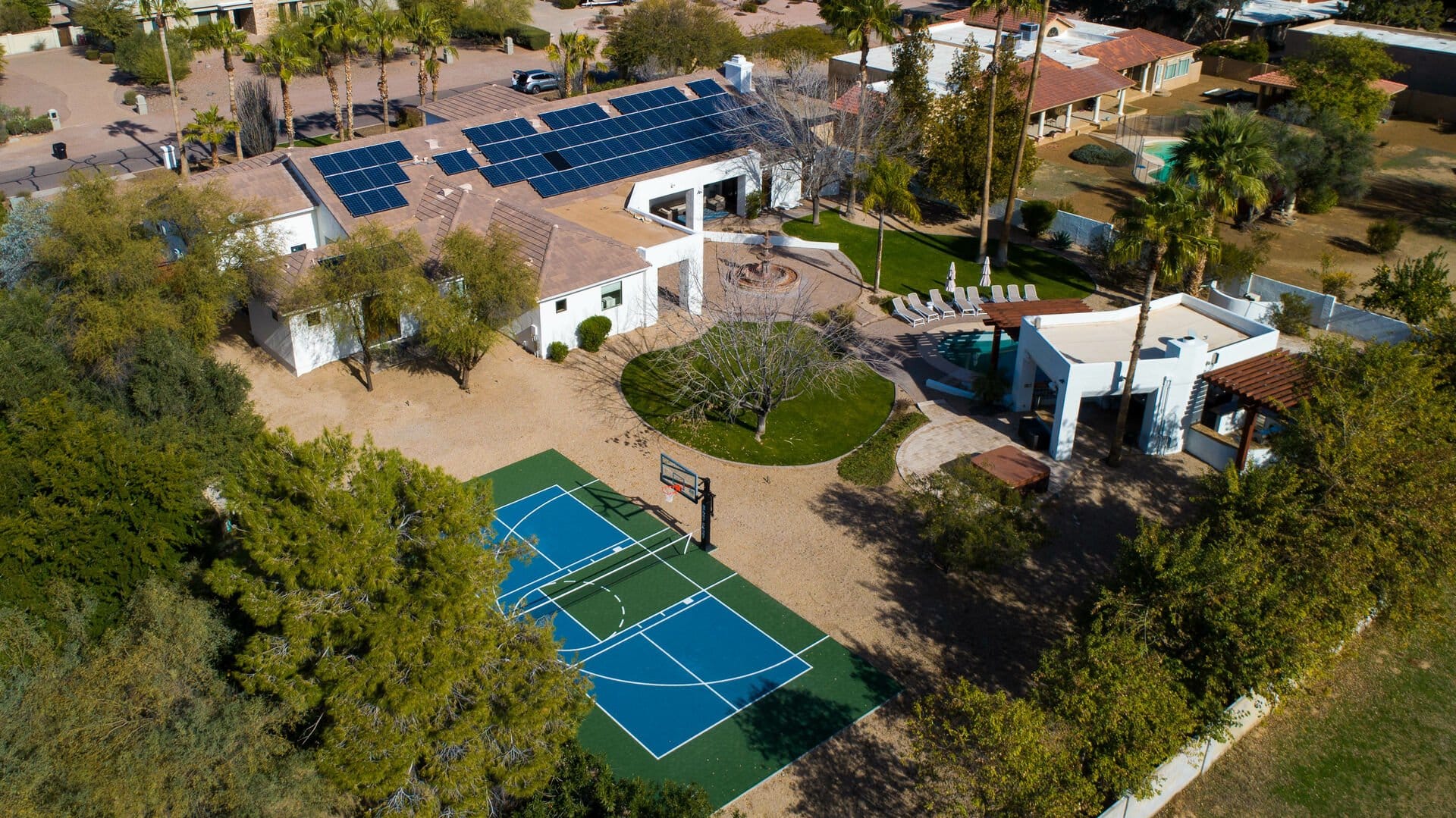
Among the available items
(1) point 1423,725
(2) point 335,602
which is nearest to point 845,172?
(1) point 1423,725

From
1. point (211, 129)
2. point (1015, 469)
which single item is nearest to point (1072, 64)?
point (1015, 469)

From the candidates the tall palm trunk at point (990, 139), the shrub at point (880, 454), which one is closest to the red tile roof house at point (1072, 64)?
the tall palm trunk at point (990, 139)

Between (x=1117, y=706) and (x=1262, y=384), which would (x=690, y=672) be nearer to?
(x=1117, y=706)

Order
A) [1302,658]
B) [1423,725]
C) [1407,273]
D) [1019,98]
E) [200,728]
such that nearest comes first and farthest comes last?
1. [200,728]
2. [1302,658]
3. [1423,725]
4. [1407,273]
5. [1019,98]

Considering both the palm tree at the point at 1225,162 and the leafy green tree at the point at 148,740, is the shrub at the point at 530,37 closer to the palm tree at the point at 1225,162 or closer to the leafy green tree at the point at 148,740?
the palm tree at the point at 1225,162

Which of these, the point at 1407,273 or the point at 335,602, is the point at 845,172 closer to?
the point at 1407,273

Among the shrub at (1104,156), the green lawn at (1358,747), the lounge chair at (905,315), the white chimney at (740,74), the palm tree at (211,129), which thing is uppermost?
the white chimney at (740,74)

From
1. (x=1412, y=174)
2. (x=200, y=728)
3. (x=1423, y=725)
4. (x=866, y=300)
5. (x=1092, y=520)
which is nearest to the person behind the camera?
(x=200, y=728)
